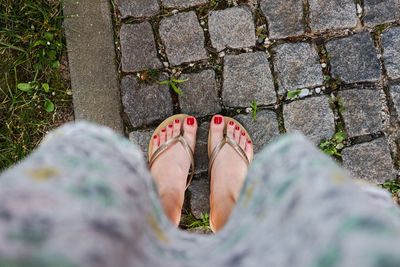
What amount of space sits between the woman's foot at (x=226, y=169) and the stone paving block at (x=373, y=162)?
66 centimetres

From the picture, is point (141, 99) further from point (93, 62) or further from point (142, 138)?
point (93, 62)

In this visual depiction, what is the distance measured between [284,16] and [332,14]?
29cm

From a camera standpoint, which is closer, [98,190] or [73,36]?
[98,190]

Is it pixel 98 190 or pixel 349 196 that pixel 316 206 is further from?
pixel 98 190

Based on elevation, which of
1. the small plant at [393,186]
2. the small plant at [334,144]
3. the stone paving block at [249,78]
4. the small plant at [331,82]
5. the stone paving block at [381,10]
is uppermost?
the stone paving block at [381,10]

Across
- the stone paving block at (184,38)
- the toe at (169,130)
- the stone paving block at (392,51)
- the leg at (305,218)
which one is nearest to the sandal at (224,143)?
the toe at (169,130)

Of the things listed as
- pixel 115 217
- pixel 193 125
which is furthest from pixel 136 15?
pixel 115 217

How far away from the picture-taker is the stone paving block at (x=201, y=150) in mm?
2014

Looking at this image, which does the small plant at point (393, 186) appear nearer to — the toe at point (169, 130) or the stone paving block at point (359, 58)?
the stone paving block at point (359, 58)

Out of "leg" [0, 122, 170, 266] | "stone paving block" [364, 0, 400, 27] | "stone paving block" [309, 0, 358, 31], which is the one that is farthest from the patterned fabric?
"stone paving block" [364, 0, 400, 27]

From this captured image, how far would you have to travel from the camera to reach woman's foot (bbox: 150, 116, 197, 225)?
188cm

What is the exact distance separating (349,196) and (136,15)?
1.70m

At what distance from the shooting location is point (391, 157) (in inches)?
75.6

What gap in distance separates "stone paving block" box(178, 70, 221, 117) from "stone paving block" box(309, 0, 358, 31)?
0.73 metres
